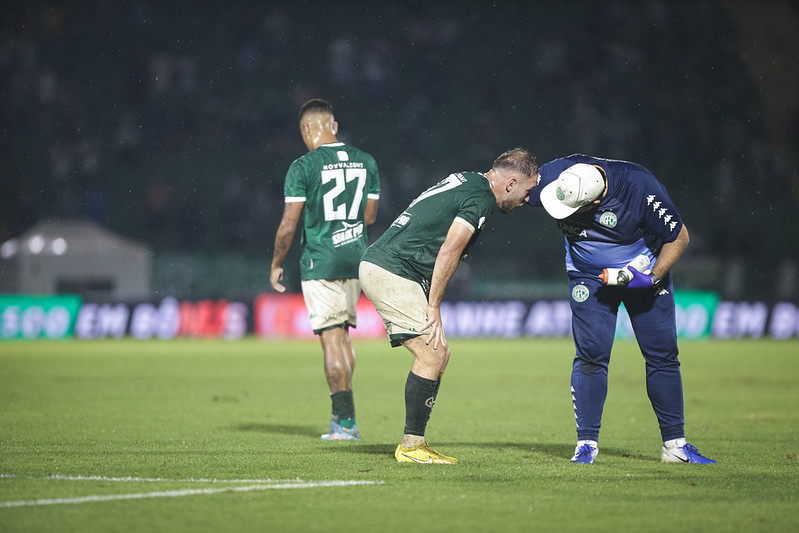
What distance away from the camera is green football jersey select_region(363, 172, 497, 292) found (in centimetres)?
616

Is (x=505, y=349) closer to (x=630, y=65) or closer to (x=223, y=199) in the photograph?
(x=223, y=199)

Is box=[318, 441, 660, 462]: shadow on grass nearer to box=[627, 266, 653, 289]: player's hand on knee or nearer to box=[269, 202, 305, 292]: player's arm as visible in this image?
box=[627, 266, 653, 289]: player's hand on knee

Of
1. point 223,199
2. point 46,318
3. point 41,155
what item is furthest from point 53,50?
point 46,318

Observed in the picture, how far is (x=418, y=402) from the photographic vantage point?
6281mm

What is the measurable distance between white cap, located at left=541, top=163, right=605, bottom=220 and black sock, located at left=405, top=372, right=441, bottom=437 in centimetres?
127

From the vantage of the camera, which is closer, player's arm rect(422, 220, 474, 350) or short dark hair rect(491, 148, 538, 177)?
player's arm rect(422, 220, 474, 350)

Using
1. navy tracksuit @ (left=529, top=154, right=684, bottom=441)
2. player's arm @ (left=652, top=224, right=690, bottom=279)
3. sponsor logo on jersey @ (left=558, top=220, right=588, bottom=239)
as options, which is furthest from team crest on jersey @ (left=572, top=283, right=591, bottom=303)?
player's arm @ (left=652, top=224, right=690, bottom=279)

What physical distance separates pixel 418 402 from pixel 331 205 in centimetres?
238

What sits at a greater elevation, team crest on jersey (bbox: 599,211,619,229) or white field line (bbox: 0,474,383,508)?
team crest on jersey (bbox: 599,211,619,229)

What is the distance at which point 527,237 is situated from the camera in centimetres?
3098

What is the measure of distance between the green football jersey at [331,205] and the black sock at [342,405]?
902 mm

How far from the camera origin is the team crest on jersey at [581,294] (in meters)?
6.73

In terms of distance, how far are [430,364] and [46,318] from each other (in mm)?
20790

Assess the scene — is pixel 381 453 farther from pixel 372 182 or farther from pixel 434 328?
→ pixel 372 182
